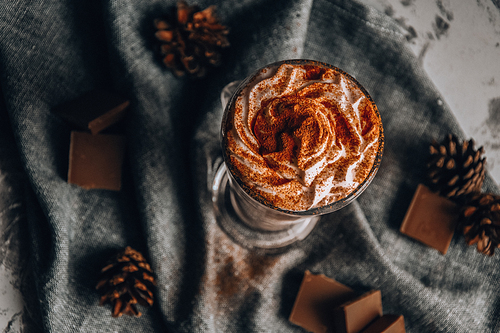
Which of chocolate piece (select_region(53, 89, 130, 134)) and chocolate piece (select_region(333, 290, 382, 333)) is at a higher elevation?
chocolate piece (select_region(53, 89, 130, 134))

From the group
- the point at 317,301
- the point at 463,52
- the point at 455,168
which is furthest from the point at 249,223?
the point at 463,52

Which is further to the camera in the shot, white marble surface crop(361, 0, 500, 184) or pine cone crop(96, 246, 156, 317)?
white marble surface crop(361, 0, 500, 184)

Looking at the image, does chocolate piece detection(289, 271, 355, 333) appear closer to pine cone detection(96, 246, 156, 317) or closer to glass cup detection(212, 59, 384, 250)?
glass cup detection(212, 59, 384, 250)

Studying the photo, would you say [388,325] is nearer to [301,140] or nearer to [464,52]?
[301,140]

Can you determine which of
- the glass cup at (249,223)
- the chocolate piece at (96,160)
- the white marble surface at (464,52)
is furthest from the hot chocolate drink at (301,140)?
the white marble surface at (464,52)

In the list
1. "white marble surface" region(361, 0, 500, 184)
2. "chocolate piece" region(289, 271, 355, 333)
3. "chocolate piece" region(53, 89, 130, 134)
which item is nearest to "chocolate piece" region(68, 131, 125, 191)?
"chocolate piece" region(53, 89, 130, 134)

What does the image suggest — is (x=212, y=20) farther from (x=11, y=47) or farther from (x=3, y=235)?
(x=3, y=235)

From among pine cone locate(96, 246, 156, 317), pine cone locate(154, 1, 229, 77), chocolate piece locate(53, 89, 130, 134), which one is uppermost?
pine cone locate(154, 1, 229, 77)

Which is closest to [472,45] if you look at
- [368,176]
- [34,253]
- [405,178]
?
[405,178]
